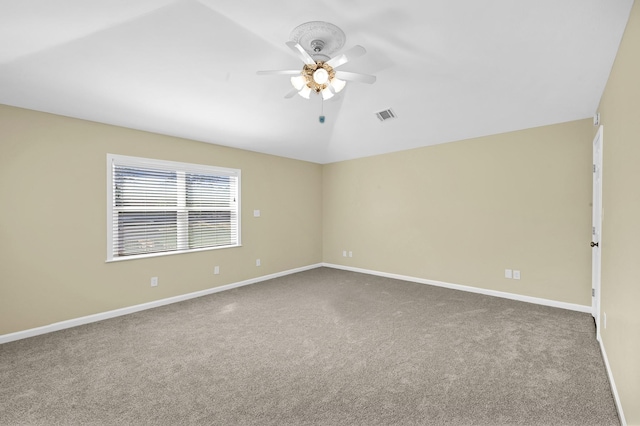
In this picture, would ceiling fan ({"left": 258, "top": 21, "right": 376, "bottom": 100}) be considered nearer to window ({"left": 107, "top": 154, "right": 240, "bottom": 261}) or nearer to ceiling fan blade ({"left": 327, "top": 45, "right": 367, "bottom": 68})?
ceiling fan blade ({"left": 327, "top": 45, "right": 367, "bottom": 68})

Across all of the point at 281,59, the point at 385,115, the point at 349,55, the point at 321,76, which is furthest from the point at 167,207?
the point at 385,115

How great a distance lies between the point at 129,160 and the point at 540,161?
549cm

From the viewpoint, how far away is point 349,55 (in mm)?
2182

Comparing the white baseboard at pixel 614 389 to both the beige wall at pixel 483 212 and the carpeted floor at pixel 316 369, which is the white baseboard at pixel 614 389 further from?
the beige wall at pixel 483 212

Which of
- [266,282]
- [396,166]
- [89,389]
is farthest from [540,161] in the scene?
[89,389]

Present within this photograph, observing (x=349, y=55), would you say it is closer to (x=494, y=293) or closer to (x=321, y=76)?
(x=321, y=76)

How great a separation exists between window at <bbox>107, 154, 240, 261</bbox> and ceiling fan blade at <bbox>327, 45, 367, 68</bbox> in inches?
119

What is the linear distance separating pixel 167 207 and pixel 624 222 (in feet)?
15.8

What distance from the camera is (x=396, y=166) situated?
5.45 meters

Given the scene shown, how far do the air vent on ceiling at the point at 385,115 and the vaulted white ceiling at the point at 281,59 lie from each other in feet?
0.46

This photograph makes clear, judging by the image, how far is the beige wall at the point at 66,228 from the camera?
3.01 metres

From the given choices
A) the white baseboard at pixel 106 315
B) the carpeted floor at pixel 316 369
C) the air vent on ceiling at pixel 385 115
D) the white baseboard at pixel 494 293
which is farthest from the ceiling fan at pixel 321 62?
the white baseboard at pixel 494 293

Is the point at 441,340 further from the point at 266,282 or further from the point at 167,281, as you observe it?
the point at 167,281

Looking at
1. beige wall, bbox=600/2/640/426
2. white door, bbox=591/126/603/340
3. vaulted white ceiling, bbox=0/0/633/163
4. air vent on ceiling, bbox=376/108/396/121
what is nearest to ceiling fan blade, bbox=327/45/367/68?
vaulted white ceiling, bbox=0/0/633/163
